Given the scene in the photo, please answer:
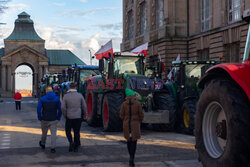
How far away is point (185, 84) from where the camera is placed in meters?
15.1

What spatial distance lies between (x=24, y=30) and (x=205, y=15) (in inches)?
2359

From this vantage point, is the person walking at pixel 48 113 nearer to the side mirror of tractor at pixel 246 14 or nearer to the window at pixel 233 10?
the side mirror of tractor at pixel 246 14

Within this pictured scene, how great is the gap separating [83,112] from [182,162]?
11.2 feet

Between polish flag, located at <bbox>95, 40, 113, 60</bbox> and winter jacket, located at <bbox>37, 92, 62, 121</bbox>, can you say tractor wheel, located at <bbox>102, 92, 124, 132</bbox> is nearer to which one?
polish flag, located at <bbox>95, 40, 113, 60</bbox>

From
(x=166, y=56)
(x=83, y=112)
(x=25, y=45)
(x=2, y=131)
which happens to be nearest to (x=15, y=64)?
(x=25, y=45)

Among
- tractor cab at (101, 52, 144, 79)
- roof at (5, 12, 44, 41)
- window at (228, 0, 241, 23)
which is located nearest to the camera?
tractor cab at (101, 52, 144, 79)

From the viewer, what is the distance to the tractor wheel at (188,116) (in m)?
13.2

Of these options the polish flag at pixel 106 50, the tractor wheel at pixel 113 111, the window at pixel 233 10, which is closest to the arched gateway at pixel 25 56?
the window at pixel 233 10

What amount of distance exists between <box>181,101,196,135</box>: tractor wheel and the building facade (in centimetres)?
698

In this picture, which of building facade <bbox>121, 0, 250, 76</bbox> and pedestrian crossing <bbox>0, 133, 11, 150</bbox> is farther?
building facade <bbox>121, 0, 250, 76</bbox>

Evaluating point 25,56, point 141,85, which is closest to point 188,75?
point 141,85

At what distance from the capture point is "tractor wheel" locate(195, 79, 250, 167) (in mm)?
4688

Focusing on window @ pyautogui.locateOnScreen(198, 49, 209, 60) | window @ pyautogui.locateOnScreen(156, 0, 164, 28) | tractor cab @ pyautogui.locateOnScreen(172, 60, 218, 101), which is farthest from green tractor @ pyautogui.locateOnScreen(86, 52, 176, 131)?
window @ pyautogui.locateOnScreen(156, 0, 164, 28)

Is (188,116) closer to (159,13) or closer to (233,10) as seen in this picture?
(233,10)
